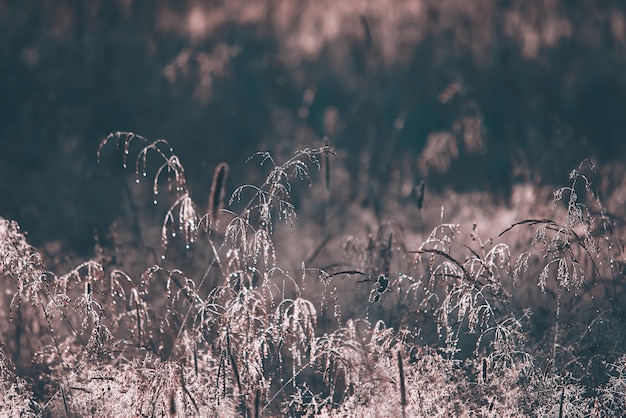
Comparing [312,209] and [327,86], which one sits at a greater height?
[327,86]

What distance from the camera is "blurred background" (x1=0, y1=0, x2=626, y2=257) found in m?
3.58

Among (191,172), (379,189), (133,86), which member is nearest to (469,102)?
(379,189)

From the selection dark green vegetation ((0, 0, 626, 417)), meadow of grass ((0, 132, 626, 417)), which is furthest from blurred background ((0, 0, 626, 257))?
meadow of grass ((0, 132, 626, 417))

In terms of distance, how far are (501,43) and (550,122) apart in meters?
0.46

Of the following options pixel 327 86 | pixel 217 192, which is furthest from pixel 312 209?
pixel 327 86

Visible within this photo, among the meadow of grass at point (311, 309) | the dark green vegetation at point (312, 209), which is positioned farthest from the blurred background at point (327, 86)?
the meadow of grass at point (311, 309)

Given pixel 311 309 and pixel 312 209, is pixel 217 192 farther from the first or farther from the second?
pixel 311 309

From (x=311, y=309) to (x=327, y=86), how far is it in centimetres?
112

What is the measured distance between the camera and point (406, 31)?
360 centimetres

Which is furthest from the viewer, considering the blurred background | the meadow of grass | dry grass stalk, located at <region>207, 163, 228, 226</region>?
the blurred background

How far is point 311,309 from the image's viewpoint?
10.7ft

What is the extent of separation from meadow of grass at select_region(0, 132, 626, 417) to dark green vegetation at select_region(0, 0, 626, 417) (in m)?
0.01

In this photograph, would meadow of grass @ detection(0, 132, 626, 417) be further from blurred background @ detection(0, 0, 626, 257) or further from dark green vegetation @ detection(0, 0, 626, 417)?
blurred background @ detection(0, 0, 626, 257)

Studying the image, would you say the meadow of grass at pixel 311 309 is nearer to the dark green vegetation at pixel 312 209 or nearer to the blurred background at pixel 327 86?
the dark green vegetation at pixel 312 209
